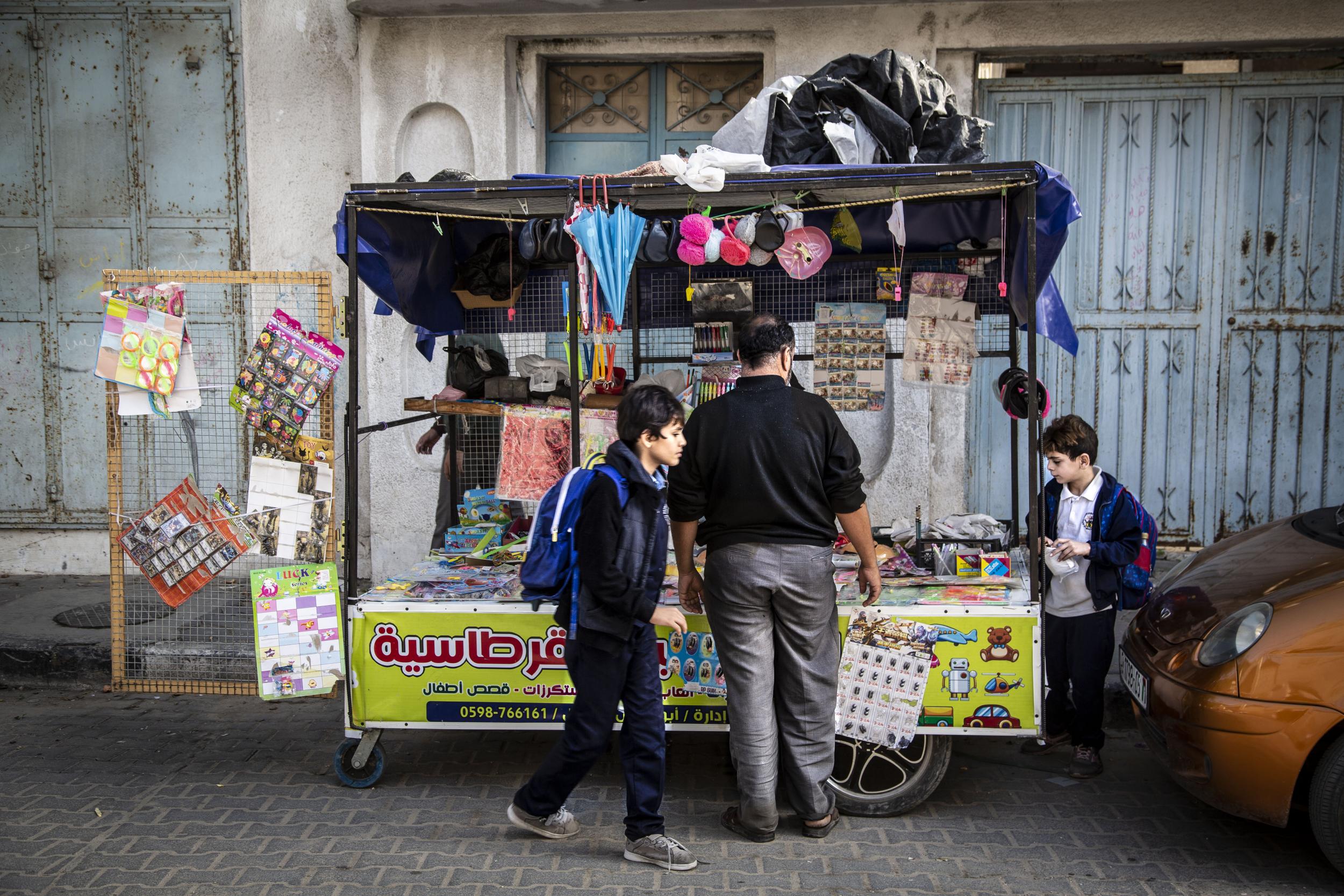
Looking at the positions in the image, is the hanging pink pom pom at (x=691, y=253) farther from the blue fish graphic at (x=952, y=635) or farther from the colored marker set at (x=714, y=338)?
the blue fish graphic at (x=952, y=635)

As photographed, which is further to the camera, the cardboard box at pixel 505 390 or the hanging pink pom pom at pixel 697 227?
the cardboard box at pixel 505 390

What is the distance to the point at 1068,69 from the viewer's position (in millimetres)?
7004

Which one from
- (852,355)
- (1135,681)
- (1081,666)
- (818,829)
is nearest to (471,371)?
(852,355)

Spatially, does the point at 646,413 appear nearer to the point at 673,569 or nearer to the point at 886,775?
the point at 673,569

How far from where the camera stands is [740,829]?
3.93m

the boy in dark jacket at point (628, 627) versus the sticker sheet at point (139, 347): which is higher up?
the sticker sheet at point (139, 347)

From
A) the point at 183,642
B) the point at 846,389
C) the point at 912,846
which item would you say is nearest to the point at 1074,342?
the point at 846,389

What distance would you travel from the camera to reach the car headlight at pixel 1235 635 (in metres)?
3.56

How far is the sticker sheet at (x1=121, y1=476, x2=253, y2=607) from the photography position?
15.4 ft

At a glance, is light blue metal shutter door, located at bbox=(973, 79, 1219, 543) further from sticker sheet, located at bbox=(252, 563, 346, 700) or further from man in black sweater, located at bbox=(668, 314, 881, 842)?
sticker sheet, located at bbox=(252, 563, 346, 700)

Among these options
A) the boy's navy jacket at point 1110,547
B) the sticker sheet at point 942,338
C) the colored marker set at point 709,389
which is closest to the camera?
the boy's navy jacket at point 1110,547

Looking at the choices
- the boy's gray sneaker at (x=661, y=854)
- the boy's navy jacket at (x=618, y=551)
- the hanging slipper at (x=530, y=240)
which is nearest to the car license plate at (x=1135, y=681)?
the boy's gray sneaker at (x=661, y=854)

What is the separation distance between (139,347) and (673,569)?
246 centimetres

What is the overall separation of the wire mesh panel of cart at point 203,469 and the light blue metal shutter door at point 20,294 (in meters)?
0.69
